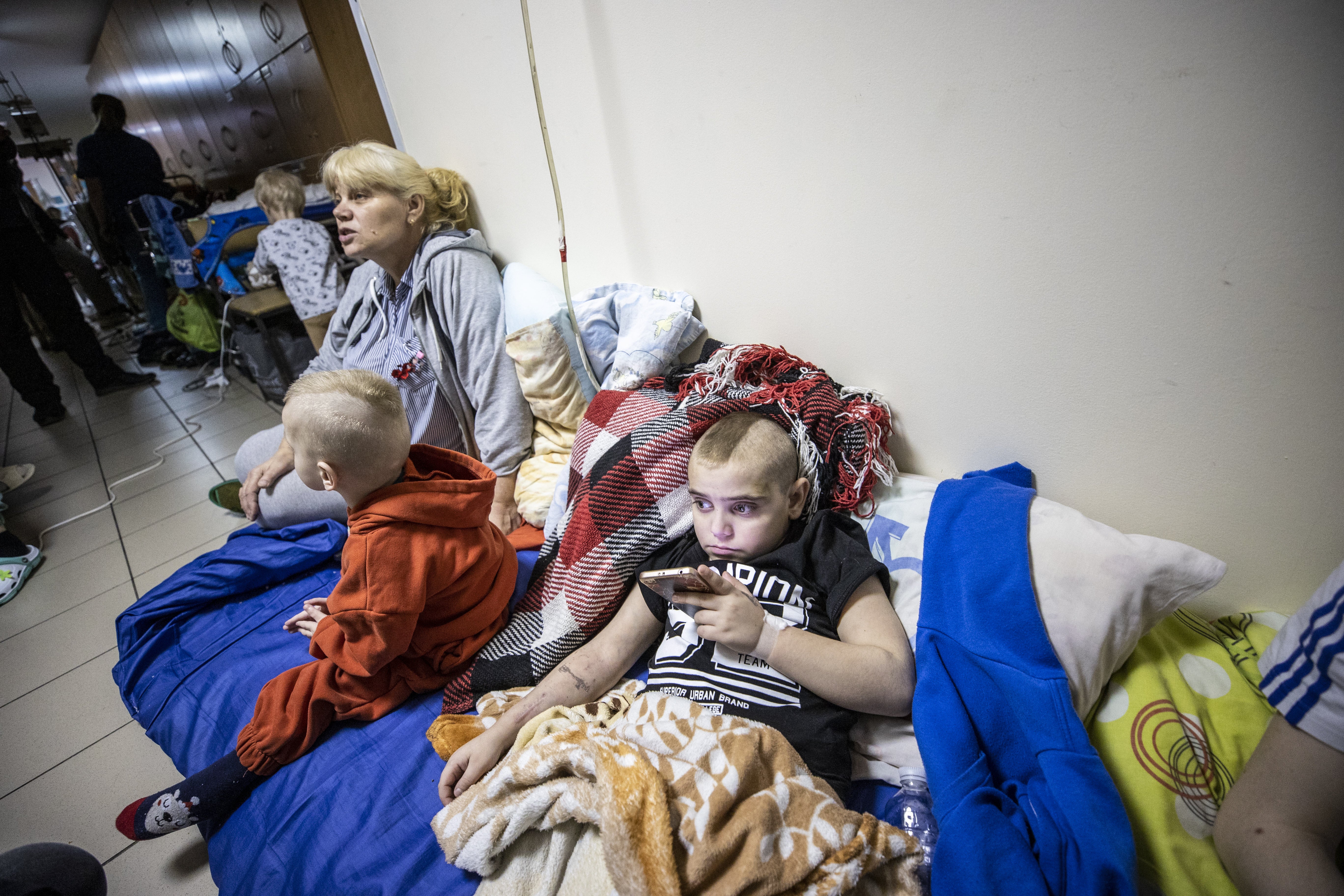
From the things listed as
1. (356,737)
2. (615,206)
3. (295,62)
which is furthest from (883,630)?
(295,62)

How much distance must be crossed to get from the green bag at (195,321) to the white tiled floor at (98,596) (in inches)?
14.4

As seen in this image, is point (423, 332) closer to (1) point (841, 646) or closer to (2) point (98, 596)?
(1) point (841, 646)

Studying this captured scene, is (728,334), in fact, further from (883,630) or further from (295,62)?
(295,62)

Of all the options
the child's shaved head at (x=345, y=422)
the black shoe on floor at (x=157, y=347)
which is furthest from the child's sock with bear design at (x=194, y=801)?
the black shoe on floor at (x=157, y=347)

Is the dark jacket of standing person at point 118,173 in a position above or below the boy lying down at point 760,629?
above

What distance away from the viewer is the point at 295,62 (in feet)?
7.88

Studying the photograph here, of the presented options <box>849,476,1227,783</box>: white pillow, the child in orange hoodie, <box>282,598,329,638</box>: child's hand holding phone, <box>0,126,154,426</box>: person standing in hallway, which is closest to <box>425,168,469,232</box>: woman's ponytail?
the child in orange hoodie

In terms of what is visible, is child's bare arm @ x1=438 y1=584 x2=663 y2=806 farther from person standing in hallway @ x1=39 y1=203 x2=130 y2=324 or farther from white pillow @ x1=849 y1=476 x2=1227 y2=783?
person standing in hallway @ x1=39 y1=203 x2=130 y2=324

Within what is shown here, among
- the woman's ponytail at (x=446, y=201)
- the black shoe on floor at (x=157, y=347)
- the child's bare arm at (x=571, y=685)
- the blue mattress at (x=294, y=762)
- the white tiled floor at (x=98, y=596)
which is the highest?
the woman's ponytail at (x=446, y=201)

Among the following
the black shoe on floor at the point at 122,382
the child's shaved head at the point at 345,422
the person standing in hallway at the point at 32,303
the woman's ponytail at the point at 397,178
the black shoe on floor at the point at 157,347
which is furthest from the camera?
the black shoe on floor at the point at 157,347

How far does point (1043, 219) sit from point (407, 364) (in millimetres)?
1430

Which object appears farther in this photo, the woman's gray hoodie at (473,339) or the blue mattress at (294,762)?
the woman's gray hoodie at (473,339)

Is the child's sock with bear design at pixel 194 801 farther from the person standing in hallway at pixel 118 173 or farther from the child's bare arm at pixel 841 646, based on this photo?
the person standing in hallway at pixel 118 173

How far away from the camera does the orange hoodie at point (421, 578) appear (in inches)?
36.3
